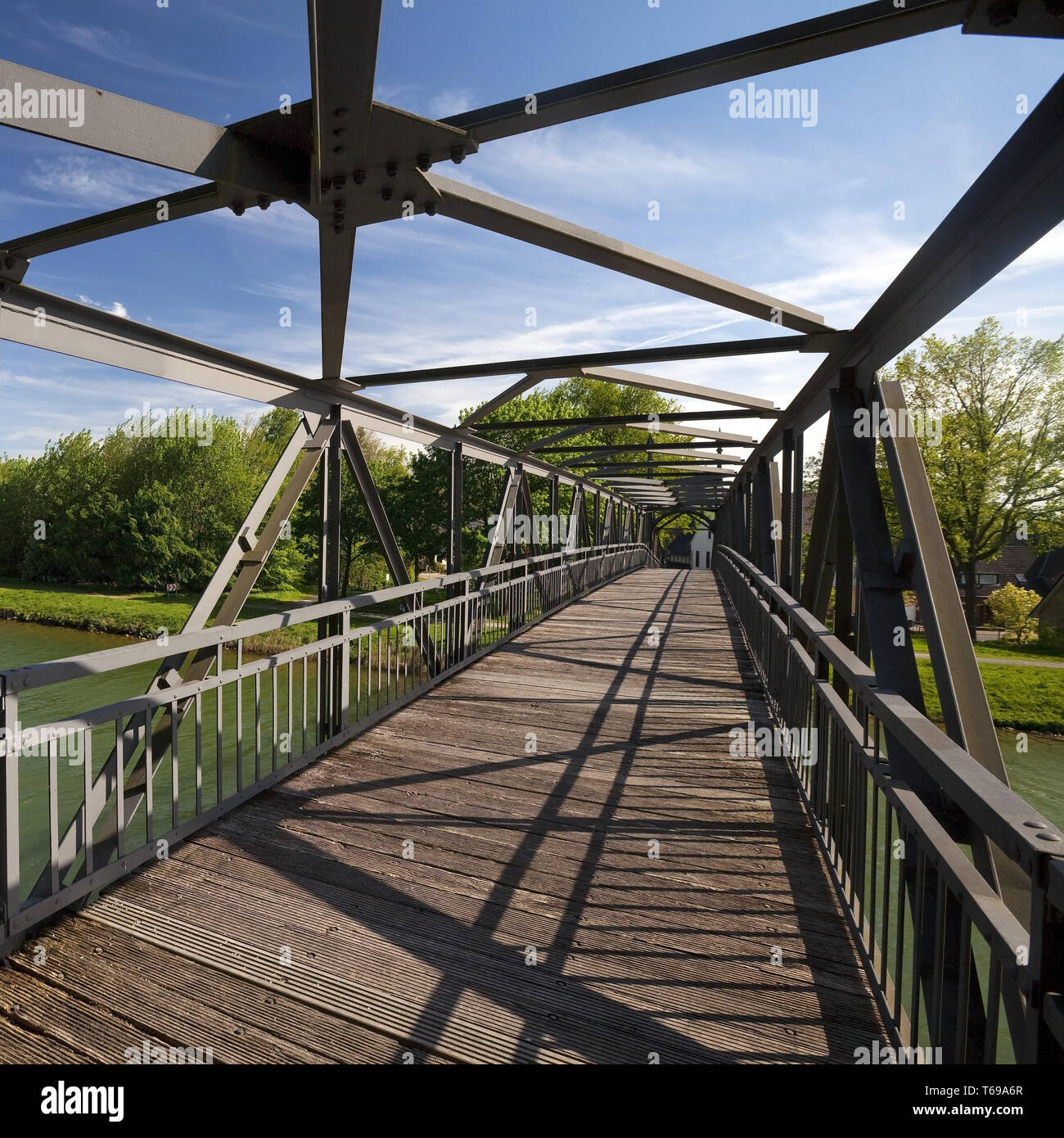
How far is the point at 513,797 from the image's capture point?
4.14 meters

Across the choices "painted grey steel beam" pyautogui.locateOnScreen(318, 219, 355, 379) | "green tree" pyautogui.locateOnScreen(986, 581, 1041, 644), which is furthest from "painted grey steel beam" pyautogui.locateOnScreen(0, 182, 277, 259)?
"green tree" pyautogui.locateOnScreen(986, 581, 1041, 644)

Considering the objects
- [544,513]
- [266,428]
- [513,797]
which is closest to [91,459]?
[266,428]

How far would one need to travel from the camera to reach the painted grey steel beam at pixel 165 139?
2279 mm

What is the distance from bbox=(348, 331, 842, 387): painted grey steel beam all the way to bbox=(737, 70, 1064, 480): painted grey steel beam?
906 millimetres

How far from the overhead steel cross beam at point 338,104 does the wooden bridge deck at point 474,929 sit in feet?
10.7

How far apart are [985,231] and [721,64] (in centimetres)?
118

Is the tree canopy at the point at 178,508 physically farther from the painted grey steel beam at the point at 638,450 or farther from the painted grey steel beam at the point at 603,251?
the painted grey steel beam at the point at 603,251

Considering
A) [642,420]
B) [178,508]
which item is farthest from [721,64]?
[178,508]

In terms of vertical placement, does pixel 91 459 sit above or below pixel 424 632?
above

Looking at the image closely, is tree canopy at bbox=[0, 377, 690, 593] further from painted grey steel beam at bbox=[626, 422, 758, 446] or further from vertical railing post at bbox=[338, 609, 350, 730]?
vertical railing post at bbox=[338, 609, 350, 730]

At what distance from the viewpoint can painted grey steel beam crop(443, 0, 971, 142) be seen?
7.41ft

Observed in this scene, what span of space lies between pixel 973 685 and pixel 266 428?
55591 millimetres
